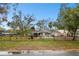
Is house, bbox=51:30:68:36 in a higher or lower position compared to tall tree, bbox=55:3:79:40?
lower

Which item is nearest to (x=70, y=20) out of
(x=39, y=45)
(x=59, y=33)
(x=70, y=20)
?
(x=70, y=20)

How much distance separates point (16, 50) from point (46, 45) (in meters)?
0.32

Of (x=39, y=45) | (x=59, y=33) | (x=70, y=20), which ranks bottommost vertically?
(x=39, y=45)

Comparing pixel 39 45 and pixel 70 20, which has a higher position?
pixel 70 20

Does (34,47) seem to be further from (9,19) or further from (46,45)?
(9,19)

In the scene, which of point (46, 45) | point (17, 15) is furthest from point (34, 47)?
point (17, 15)

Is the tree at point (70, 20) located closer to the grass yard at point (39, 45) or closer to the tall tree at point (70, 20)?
the tall tree at point (70, 20)

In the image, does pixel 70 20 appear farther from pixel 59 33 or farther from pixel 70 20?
pixel 59 33

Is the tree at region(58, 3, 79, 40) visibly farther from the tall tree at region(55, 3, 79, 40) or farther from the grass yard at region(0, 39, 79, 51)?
the grass yard at region(0, 39, 79, 51)

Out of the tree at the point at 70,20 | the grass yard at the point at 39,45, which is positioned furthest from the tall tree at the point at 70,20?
the grass yard at the point at 39,45

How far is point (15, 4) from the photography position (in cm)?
382

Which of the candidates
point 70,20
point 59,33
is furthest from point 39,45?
point 70,20

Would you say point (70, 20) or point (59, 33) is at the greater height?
point (70, 20)

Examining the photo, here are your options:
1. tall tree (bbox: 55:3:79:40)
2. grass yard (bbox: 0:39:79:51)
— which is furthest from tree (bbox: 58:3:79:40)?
grass yard (bbox: 0:39:79:51)
